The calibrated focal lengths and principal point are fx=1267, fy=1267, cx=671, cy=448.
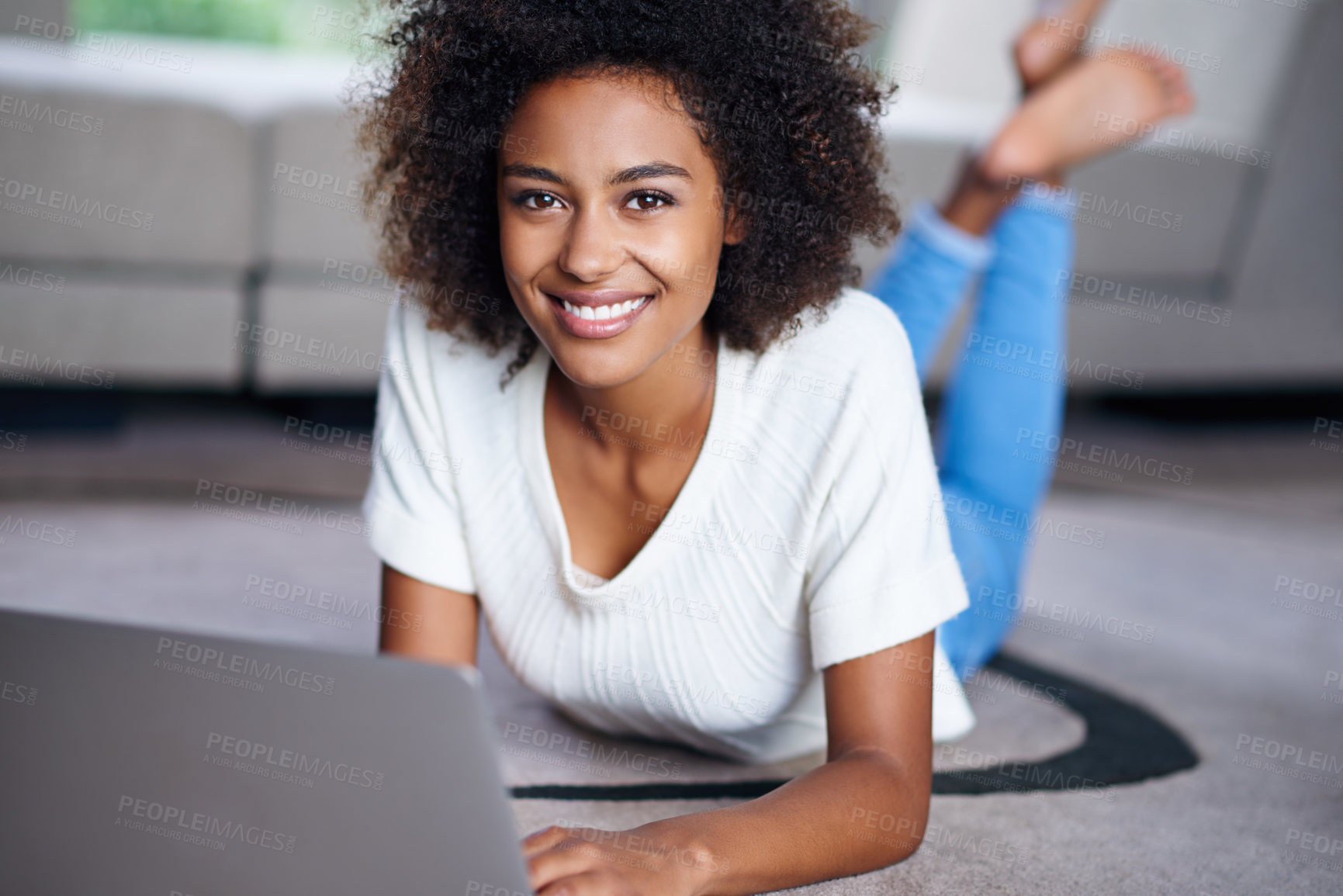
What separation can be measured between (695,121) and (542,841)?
1.77ft

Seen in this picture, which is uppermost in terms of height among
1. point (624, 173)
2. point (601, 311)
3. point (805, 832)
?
point (624, 173)

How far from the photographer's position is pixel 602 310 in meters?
0.97

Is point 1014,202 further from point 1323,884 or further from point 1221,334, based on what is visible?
point 1221,334

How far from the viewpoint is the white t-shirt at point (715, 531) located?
100 cm

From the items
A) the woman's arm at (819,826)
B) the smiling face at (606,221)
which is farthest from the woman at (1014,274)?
the smiling face at (606,221)

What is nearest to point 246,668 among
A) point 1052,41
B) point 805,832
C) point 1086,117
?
point 805,832

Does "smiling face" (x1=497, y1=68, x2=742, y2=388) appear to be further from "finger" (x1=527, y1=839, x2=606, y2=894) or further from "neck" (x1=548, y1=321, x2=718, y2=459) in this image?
"finger" (x1=527, y1=839, x2=606, y2=894)

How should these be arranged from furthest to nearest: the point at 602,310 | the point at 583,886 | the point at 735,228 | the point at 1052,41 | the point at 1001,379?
the point at 1052,41, the point at 1001,379, the point at 735,228, the point at 602,310, the point at 583,886

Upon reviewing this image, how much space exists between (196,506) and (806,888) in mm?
1439

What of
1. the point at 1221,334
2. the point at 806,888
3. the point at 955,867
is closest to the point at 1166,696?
the point at 955,867

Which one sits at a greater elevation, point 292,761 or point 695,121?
point 695,121

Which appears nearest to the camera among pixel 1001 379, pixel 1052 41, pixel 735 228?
pixel 735 228

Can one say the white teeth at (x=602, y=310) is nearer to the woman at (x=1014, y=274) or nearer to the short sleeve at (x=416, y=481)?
the short sleeve at (x=416, y=481)

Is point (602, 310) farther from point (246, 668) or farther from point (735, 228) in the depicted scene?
point (246, 668)
